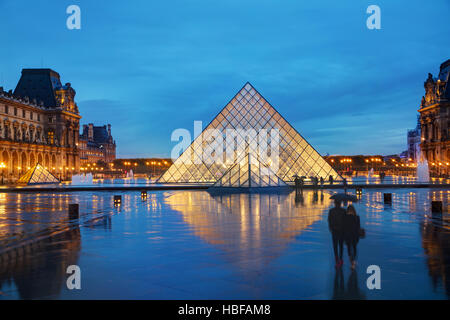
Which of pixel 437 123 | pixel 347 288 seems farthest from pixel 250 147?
pixel 437 123

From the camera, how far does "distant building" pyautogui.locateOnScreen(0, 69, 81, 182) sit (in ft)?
188

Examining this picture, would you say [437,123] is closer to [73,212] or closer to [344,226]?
[73,212]

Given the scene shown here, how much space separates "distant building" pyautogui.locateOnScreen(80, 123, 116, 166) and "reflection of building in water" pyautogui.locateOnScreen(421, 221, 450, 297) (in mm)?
122220

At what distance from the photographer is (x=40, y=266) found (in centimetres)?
662

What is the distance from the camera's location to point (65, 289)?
17.6 ft

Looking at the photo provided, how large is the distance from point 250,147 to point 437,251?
3029 centimetres

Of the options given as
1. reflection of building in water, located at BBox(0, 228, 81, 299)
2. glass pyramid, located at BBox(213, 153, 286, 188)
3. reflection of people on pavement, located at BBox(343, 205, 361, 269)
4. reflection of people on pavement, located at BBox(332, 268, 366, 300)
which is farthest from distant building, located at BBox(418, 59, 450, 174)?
reflection of building in water, located at BBox(0, 228, 81, 299)

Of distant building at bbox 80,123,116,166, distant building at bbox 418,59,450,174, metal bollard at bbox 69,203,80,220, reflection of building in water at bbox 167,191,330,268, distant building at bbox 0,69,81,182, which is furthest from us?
distant building at bbox 80,123,116,166

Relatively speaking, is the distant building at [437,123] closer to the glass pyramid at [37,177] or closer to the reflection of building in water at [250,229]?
the glass pyramid at [37,177]

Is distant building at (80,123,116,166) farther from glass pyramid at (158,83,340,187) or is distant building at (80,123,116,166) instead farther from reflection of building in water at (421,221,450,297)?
reflection of building in water at (421,221,450,297)

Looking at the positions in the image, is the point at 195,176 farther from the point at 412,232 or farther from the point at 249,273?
the point at 249,273

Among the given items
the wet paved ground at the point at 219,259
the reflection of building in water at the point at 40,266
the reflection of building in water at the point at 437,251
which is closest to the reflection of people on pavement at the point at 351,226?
the wet paved ground at the point at 219,259
